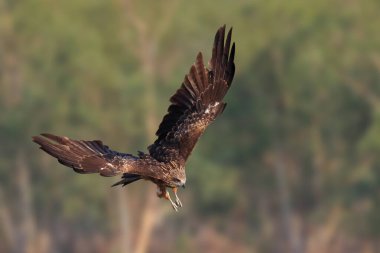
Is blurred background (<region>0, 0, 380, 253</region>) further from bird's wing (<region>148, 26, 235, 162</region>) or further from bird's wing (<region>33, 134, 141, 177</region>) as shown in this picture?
bird's wing (<region>33, 134, 141, 177</region>)

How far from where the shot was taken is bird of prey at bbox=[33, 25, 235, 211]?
515 inches

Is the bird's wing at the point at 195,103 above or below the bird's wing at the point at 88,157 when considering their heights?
above

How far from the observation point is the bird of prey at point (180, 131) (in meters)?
13.1

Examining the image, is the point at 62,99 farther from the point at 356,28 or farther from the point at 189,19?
the point at 356,28

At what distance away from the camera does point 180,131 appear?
45.8 ft

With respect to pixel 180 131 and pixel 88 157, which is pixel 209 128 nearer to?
pixel 180 131

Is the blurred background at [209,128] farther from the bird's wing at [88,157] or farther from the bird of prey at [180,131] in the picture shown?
the bird's wing at [88,157]

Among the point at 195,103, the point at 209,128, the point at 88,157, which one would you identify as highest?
the point at 209,128

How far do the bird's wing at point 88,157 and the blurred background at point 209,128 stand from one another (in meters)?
25.6

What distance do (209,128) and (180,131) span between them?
27.9 m

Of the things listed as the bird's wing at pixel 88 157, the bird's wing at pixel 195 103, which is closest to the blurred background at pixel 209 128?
the bird's wing at pixel 195 103

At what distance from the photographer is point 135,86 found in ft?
131

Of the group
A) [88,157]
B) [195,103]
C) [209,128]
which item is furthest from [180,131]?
[209,128]

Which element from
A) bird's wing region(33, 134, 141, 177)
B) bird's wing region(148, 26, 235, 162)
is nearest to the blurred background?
bird's wing region(148, 26, 235, 162)
